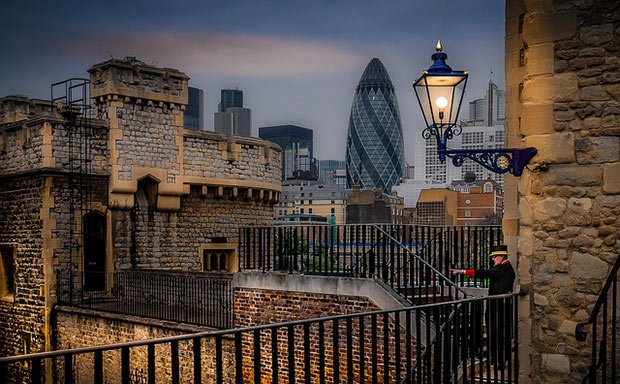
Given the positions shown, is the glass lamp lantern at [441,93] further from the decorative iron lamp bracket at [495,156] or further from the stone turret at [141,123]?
the stone turret at [141,123]

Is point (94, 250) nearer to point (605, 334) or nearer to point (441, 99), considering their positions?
point (441, 99)

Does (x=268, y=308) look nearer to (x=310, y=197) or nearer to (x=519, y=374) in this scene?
(x=519, y=374)

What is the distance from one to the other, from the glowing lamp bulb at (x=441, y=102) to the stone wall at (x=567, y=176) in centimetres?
119

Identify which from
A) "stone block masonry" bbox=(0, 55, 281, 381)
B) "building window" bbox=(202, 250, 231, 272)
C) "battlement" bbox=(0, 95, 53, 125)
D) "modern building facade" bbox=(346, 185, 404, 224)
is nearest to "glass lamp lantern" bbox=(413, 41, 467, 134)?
"stone block masonry" bbox=(0, 55, 281, 381)

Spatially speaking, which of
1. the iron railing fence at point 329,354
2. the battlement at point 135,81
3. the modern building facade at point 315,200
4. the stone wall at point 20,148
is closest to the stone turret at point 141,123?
the battlement at point 135,81

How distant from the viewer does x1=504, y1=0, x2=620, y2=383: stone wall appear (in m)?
7.47

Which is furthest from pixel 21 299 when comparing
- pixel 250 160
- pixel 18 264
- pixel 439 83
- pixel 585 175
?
pixel 585 175

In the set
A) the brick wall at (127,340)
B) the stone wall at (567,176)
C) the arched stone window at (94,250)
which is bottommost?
the brick wall at (127,340)

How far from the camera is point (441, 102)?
351 inches

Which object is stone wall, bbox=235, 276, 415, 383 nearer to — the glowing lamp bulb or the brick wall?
the brick wall

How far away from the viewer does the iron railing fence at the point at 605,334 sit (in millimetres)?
6840

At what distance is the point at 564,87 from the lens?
25.0 feet

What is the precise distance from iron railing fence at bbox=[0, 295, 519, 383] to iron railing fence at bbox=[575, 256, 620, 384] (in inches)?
34.8

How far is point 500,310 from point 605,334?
3.85 ft
